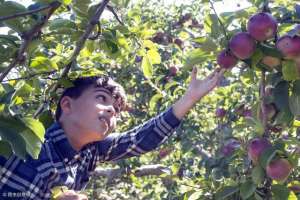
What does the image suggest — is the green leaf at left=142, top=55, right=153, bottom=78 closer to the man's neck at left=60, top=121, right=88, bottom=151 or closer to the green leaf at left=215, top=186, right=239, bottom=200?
the man's neck at left=60, top=121, right=88, bottom=151

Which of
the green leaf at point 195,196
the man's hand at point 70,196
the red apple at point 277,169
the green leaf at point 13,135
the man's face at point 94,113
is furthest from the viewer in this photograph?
the man's face at point 94,113

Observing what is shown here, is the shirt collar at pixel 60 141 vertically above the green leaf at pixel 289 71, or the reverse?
the green leaf at pixel 289 71

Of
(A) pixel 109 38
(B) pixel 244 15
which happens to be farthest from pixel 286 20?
(A) pixel 109 38

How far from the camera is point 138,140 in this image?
259 centimetres

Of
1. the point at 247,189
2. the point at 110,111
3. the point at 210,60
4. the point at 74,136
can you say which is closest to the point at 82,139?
the point at 74,136

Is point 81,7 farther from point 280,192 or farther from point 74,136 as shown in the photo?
point 280,192

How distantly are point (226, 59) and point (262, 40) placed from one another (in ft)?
0.44

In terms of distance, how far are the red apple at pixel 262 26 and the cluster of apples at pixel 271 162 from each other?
11.8 inches

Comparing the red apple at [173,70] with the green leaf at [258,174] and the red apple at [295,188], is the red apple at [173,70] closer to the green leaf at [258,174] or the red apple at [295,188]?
the red apple at [295,188]

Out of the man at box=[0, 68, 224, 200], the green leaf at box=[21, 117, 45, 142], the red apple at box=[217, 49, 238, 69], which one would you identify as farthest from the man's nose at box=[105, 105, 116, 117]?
the green leaf at box=[21, 117, 45, 142]

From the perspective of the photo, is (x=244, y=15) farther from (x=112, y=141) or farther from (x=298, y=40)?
(x=112, y=141)

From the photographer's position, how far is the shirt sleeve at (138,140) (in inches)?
99.3

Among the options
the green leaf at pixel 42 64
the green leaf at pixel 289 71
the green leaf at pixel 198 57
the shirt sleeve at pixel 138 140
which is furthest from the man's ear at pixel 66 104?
the green leaf at pixel 289 71

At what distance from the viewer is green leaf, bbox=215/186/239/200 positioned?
192cm
